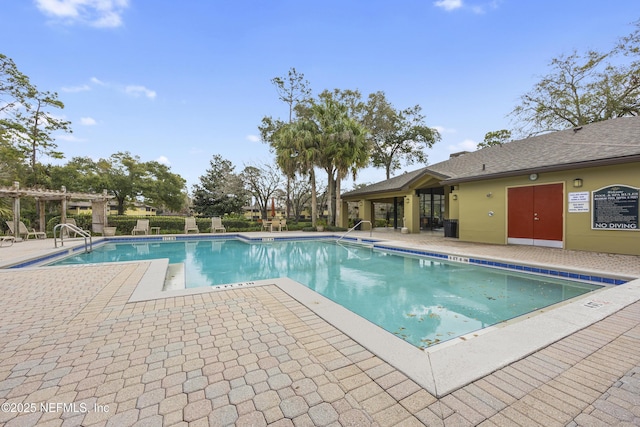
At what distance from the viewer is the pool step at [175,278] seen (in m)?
5.29

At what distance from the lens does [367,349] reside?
2.38 meters

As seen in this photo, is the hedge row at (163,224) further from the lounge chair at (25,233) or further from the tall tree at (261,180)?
the tall tree at (261,180)

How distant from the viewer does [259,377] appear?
1999 mm

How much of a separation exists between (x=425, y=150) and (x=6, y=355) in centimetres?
2684

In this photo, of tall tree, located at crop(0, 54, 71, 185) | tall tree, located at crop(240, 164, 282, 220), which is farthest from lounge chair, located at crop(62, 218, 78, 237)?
tall tree, located at crop(240, 164, 282, 220)

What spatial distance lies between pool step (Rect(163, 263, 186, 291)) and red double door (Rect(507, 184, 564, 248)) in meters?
10.6

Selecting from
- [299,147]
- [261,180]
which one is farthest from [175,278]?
[261,180]

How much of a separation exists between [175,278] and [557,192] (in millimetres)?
11151

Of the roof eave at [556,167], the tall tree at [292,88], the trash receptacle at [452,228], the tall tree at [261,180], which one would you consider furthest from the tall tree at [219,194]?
the roof eave at [556,167]

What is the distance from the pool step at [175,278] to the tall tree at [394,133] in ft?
60.3

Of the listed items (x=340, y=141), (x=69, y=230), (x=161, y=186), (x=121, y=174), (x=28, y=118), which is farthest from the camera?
(x=161, y=186)

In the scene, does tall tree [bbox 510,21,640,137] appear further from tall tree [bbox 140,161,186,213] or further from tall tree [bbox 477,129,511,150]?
tall tree [bbox 140,161,186,213]

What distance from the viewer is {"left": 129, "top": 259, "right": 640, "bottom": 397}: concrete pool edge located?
2014 mm

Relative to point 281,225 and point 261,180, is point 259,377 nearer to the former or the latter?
point 281,225
